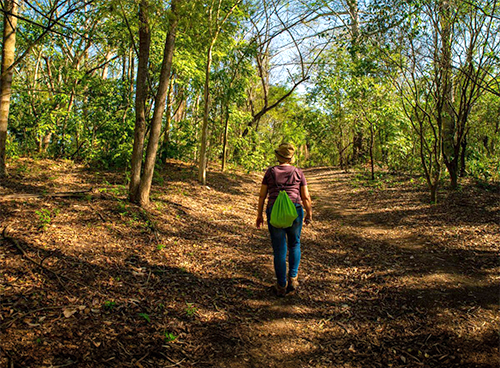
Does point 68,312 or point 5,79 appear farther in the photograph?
point 5,79

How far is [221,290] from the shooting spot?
4195mm

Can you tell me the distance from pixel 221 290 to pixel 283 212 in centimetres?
136

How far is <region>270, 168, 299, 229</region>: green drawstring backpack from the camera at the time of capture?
3.84m

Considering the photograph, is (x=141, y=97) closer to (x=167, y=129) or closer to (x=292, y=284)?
(x=292, y=284)

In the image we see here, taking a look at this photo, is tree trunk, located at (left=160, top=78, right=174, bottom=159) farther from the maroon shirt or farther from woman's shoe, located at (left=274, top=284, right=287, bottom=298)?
woman's shoe, located at (left=274, top=284, right=287, bottom=298)

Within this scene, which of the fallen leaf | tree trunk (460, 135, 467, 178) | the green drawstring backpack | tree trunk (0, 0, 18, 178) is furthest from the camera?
tree trunk (460, 135, 467, 178)

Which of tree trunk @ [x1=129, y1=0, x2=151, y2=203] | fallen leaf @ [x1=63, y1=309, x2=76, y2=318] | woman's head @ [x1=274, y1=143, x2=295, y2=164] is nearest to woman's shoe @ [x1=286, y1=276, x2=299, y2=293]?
woman's head @ [x1=274, y1=143, x2=295, y2=164]

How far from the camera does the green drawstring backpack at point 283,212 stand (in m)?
3.84

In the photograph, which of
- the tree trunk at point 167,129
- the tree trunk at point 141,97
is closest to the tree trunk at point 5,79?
the tree trunk at point 141,97

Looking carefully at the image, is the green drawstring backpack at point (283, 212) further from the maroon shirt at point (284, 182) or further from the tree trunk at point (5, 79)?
the tree trunk at point (5, 79)

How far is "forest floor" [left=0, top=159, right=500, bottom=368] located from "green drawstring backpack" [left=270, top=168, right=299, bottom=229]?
1020mm

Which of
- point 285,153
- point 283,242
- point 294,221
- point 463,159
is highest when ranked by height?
point 463,159

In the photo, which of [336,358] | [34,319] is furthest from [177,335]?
[336,358]

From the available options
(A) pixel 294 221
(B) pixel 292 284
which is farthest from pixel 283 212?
(B) pixel 292 284
